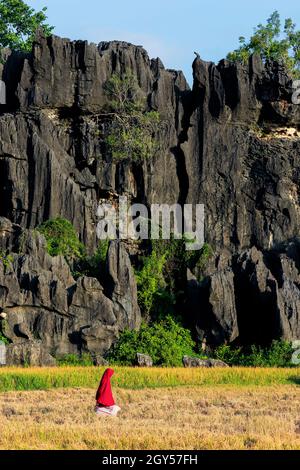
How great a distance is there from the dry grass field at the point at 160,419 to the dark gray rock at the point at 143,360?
758cm

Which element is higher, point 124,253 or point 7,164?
point 7,164

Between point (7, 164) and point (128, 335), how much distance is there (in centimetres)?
1500

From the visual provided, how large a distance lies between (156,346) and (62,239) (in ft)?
36.7

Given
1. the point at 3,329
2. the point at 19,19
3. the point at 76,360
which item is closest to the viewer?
the point at 76,360

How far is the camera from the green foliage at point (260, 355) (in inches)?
1636

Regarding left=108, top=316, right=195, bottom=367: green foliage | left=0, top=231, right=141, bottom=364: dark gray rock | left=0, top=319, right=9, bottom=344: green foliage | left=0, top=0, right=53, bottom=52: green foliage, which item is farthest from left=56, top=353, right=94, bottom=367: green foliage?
left=0, top=0, right=53, bottom=52: green foliage

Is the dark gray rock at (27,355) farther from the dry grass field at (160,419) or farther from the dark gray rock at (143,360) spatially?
the dry grass field at (160,419)

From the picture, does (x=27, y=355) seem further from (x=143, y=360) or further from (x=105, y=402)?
(x=105, y=402)

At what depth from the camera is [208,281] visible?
1800 inches

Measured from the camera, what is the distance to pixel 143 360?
4012cm

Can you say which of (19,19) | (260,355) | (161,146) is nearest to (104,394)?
(260,355)

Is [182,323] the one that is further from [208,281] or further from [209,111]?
[209,111]

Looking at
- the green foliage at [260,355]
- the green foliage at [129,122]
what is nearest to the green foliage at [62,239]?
the green foliage at [129,122]
